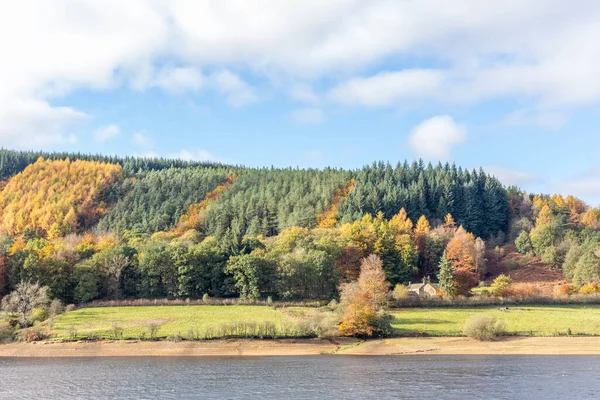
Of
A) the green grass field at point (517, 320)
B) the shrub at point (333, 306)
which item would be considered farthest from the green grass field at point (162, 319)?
the green grass field at point (517, 320)

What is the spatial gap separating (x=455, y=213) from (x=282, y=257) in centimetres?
9752

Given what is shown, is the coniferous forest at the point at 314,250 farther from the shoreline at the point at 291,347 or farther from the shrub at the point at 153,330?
the shoreline at the point at 291,347

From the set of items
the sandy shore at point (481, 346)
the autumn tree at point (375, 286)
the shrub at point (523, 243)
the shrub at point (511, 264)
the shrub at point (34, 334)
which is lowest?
the sandy shore at point (481, 346)

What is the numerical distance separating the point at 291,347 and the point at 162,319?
79.7 ft

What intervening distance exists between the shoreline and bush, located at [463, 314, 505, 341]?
1194 millimetres

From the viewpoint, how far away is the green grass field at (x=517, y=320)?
8825cm

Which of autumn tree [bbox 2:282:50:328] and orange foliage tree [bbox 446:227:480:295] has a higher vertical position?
orange foliage tree [bbox 446:227:480:295]

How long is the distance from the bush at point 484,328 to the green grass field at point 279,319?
8.93 ft

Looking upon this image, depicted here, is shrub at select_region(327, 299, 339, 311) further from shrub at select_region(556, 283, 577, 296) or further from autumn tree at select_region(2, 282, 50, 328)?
autumn tree at select_region(2, 282, 50, 328)

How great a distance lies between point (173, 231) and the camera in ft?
630

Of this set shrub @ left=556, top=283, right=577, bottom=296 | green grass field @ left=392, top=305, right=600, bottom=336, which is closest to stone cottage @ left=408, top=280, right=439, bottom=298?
green grass field @ left=392, top=305, right=600, bottom=336

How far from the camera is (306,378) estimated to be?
63.4 meters

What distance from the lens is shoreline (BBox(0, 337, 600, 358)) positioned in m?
81.6

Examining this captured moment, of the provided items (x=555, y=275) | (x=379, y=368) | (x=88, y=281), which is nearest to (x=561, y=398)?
(x=379, y=368)
